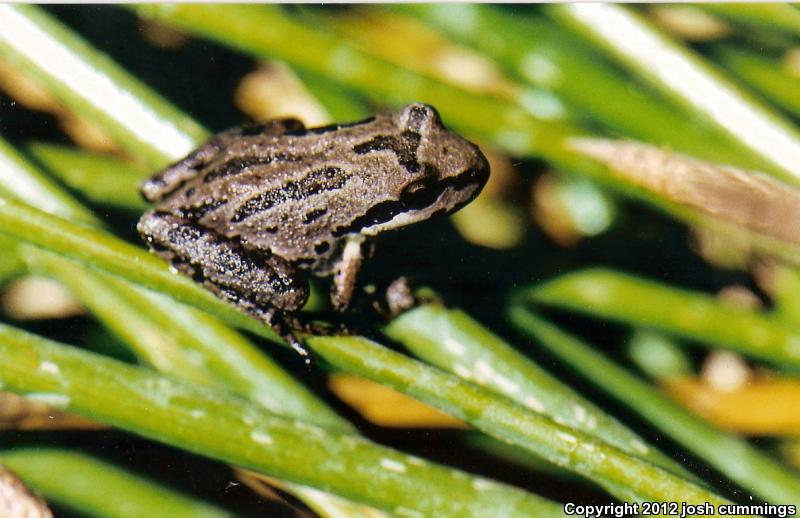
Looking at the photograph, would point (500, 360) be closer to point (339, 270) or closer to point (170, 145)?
point (339, 270)

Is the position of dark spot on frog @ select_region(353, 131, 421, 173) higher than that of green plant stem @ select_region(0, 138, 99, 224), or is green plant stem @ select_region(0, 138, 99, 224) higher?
dark spot on frog @ select_region(353, 131, 421, 173)

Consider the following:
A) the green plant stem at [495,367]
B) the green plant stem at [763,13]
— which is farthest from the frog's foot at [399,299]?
the green plant stem at [763,13]

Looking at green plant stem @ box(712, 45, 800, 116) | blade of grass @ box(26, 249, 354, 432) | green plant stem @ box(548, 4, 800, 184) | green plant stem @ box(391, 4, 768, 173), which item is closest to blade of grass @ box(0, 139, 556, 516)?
blade of grass @ box(26, 249, 354, 432)

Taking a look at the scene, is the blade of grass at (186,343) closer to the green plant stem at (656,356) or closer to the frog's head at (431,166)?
the frog's head at (431,166)

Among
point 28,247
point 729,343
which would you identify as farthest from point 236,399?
point 729,343

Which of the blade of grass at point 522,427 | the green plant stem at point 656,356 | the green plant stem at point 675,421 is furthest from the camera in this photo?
the green plant stem at point 656,356

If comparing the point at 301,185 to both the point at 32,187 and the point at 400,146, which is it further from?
the point at 32,187

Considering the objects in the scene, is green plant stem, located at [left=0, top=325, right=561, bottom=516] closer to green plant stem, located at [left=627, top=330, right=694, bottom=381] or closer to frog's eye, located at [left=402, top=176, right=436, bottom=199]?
frog's eye, located at [left=402, top=176, right=436, bottom=199]
